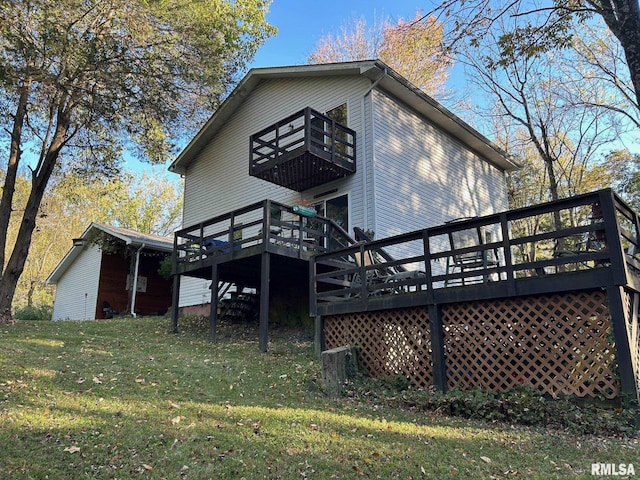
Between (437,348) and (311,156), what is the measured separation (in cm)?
650

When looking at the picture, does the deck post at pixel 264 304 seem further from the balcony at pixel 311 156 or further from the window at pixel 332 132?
the window at pixel 332 132

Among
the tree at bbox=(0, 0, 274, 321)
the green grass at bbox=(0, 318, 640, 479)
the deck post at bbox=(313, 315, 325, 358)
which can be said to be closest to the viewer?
the green grass at bbox=(0, 318, 640, 479)

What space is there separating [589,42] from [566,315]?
16.8 metres

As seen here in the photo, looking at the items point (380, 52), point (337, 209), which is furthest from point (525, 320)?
point (380, 52)

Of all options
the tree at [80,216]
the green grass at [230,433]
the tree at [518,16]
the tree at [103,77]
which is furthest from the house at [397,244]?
the tree at [80,216]

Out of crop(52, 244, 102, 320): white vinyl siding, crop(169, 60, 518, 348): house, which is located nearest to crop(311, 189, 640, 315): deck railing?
crop(169, 60, 518, 348): house

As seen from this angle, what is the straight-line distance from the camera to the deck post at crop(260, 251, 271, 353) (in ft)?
31.7

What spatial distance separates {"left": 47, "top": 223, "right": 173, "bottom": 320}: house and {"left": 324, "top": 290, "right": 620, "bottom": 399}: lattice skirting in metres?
15.1

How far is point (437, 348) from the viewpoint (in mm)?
6883

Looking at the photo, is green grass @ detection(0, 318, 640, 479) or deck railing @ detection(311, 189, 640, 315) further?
deck railing @ detection(311, 189, 640, 315)

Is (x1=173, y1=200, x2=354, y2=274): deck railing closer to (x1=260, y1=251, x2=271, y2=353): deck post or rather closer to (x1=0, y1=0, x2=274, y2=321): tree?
(x1=260, y1=251, x2=271, y2=353): deck post

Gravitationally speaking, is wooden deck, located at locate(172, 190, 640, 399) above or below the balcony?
below

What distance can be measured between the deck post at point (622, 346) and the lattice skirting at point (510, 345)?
12 cm

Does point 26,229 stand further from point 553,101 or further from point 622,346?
point 553,101
